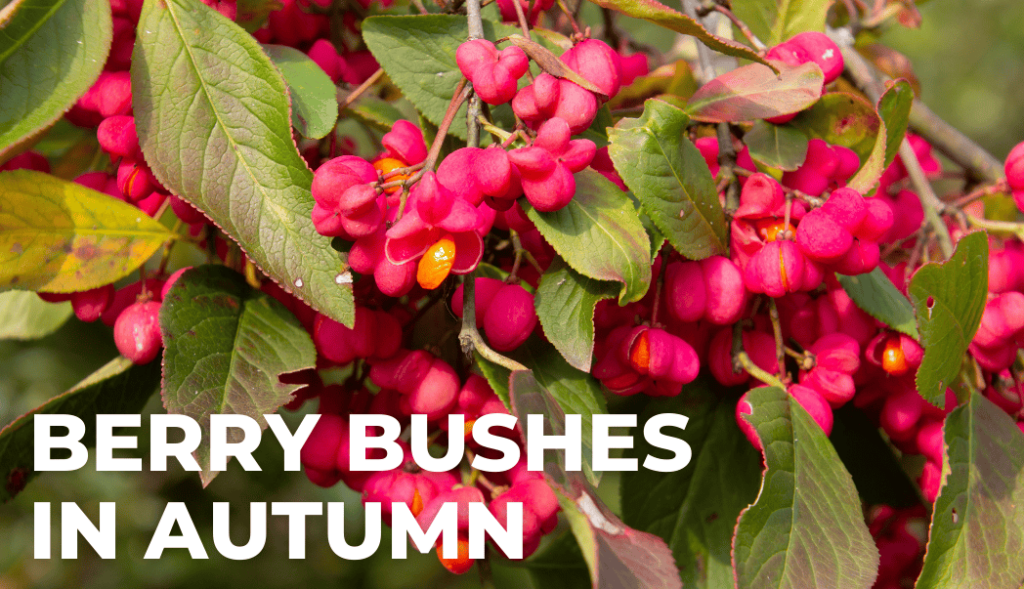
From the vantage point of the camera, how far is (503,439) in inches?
25.1

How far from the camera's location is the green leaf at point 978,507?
68 cm

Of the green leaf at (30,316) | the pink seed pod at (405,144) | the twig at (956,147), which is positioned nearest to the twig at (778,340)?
the pink seed pod at (405,144)

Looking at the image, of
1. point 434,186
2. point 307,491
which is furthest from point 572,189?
point 307,491

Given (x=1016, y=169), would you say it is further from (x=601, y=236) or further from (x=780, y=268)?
(x=601, y=236)

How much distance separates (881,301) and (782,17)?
0.33 meters

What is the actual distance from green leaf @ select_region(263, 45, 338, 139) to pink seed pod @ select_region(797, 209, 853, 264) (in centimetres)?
38

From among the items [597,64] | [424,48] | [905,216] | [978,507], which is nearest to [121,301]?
[424,48]

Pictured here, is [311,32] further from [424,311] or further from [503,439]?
[503,439]

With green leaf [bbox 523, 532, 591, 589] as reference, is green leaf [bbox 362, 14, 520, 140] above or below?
above

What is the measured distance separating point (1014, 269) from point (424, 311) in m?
0.60

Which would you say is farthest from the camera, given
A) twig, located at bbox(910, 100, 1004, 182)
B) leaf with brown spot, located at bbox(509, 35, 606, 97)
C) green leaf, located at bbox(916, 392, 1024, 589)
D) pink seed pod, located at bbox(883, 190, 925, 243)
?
twig, located at bbox(910, 100, 1004, 182)

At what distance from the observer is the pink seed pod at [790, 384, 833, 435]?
682mm

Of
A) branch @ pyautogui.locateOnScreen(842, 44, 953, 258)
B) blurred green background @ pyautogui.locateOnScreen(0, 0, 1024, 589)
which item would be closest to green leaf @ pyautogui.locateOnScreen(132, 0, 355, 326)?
branch @ pyautogui.locateOnScreen(842, 44, 953, 258)

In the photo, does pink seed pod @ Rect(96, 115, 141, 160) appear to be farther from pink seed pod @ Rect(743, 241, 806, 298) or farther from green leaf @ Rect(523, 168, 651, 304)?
pink seed pod @ Rect(743, 241, 806, 298)
